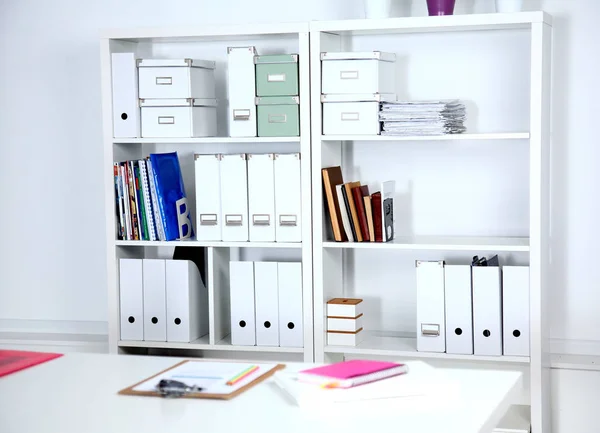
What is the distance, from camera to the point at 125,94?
335 cm

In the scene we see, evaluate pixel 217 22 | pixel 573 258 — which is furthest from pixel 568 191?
pixel 217 22

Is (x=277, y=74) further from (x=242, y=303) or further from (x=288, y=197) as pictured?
(x=242, y=303)

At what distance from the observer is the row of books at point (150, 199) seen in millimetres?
3326

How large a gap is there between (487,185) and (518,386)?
4.65 feet

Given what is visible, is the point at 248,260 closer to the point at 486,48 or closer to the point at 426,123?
the point at 426,123

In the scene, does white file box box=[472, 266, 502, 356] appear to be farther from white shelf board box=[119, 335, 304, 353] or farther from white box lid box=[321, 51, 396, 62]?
white box lid box=[321, 51, 396, 62]

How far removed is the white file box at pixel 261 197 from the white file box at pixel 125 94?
0.50 metres

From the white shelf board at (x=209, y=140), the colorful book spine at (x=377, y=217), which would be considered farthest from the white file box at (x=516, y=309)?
the white shelf board at (x=209, y=140)

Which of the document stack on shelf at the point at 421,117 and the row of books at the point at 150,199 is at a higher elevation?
the document stack on shelf at the point at 421,117

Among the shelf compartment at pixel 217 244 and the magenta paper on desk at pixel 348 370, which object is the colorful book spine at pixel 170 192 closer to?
the shelf compartment at pixel 217 244

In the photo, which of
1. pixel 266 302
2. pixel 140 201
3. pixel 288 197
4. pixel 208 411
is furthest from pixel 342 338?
pixel 208 411

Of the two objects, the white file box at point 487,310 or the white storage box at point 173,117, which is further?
the white storage box at point 173,117

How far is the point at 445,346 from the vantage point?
3.14 metres

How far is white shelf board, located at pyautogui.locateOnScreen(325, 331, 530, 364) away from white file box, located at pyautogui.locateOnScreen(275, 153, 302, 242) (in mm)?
467
